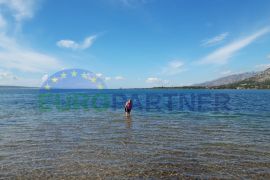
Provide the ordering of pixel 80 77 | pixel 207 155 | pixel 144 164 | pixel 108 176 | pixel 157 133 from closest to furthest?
pixel 108 176 < pixel 144 164 < pixel 207 155 < pixel 157 133 < pixel 80 77

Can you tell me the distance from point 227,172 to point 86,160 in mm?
8436

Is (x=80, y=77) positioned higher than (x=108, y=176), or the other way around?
(x=80, y=77)

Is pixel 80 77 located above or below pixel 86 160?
above

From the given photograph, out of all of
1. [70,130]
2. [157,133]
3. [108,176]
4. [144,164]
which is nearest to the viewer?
[108,176]

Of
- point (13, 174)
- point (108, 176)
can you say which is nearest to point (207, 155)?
point (108, 176)

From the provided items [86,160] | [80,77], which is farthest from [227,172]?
[80,77]

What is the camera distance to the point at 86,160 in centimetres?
1656

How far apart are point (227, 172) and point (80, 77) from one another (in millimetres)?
25389

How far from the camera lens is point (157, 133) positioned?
2583cm

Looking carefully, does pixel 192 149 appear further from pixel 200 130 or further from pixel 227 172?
pixel 200 130

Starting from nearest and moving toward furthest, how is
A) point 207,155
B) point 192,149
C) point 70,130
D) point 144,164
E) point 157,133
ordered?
1. point 144,164
2. point 207,155
3. point 192,149
4. point 157,133
5. point 70,130

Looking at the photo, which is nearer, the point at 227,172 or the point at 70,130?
the point at 227,172

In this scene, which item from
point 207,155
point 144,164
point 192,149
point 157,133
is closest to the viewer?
point 144,164

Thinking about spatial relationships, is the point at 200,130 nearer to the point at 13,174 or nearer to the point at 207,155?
the point at 207,155
